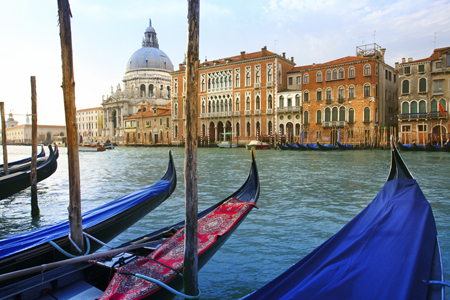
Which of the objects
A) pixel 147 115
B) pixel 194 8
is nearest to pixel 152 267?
pixel 194 8

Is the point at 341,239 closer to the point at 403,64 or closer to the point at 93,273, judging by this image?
the point at 93,273

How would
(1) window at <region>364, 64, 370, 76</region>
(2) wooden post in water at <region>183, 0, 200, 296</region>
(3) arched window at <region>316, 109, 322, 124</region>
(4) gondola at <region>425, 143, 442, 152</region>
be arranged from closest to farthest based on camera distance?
1. (2) wooden post in water at <region>183, 0, 200, 296</region>
2. (4) gondola at <region>425, 143, 442, 152</region>
3. (1) window at <region>364, 64, 370, 76</region>
4. (3) arched window at <region>316, 109, 322, 124</region>

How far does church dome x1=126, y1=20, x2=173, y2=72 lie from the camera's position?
5022cm

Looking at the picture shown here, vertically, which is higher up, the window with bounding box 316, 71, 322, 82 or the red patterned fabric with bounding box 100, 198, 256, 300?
the window with bounding box 316, 71, 322, 82

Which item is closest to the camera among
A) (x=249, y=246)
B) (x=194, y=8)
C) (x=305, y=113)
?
(x=194, y=8)

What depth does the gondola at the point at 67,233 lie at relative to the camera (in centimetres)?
217

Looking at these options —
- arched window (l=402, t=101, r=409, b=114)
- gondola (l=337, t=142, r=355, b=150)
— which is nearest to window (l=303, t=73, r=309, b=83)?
gondola (l=337, t=142, r=355, b=150)

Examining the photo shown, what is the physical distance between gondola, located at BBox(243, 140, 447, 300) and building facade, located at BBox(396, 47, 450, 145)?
21.0 m

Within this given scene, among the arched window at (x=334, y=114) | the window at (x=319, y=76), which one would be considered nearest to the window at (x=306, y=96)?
the window at (x=319, y=76)

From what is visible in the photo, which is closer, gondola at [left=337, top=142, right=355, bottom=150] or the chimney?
gondola at [left=337, top=142, right=355, bottom=150]

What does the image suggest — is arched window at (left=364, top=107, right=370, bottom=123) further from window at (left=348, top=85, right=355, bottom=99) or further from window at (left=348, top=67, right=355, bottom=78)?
window at (left=348, top=67, right=355, bottom=78)

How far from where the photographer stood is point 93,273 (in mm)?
2105

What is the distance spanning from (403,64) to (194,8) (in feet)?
76.5

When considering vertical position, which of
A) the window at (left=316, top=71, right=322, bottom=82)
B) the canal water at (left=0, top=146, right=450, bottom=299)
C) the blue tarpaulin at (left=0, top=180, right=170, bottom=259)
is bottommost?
the canal water at (left=0, top=146, right=450, bottom=299)
